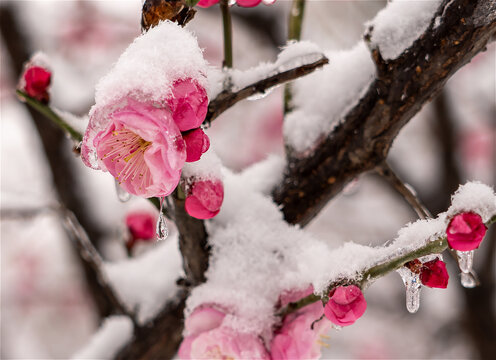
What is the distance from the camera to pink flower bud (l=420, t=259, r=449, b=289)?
52cm

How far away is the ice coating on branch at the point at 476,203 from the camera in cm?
44

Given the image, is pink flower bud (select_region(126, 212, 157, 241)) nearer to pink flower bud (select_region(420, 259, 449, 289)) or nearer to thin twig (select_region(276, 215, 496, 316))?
thin twig (select_region(276, 215, 496, 316))

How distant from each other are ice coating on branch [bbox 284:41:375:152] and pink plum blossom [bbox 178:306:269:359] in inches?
13.5

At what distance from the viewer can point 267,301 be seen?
2.26 feet

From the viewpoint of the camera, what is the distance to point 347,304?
0.52m

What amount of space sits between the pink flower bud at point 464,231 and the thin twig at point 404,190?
0.22 meters

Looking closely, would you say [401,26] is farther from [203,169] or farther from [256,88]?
[203,169]

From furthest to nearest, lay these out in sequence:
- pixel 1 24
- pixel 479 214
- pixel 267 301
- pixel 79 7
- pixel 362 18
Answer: pixel 79 7 → pixel 362 18 → pixel 1 24 → pixel 267 301 → pixel 479 214

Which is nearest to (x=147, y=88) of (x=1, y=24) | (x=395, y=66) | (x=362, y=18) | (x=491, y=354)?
(x=395, y=66)

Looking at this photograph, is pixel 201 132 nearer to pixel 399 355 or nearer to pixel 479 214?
pixel 479 214

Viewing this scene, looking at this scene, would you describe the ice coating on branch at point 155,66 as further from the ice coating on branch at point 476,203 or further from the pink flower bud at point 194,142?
the ice coating on branch at point 476,203

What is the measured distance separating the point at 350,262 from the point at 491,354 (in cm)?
187

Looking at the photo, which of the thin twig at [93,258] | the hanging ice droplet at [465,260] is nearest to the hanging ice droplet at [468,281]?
the hanging ice droplet at [465,260]

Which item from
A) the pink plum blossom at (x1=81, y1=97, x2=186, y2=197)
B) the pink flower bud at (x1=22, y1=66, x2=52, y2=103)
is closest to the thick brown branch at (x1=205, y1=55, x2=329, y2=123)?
the pink plum blossom at (x1=81, y1=97, x2=186, y2=197)
